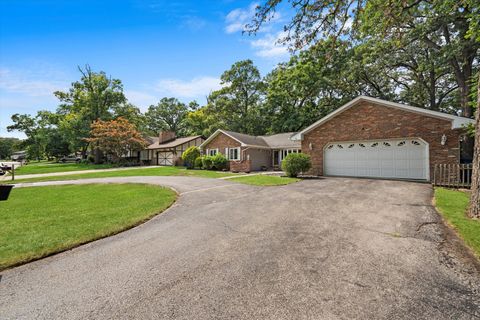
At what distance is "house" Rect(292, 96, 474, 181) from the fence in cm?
52

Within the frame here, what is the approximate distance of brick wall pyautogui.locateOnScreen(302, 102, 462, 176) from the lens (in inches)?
442

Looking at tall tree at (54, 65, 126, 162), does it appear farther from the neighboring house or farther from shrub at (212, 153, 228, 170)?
the neighboring house

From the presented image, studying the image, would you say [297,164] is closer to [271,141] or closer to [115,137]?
[271,141]

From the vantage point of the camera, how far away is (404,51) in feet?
64.5

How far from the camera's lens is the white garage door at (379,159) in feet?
39.6

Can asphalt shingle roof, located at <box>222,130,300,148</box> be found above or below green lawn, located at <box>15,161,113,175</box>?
above

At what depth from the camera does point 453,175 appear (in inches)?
417

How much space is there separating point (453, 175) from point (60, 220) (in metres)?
16.6

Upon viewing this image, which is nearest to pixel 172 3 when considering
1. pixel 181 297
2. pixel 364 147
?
pixel 181 297

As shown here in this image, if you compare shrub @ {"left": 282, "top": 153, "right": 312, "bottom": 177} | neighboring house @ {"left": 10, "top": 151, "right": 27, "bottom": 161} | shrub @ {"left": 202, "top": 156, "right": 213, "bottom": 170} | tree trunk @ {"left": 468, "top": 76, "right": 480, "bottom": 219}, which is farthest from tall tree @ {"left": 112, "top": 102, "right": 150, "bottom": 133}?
tree trunk @ {"left": 468, "top": 76, "right": 480, "bottom": 219}

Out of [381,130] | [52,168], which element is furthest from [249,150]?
[52,168]

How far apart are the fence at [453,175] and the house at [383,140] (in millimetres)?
524

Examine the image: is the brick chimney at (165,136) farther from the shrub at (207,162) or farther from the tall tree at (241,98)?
the shrub at (207,162)

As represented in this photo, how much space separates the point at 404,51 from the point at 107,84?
41236 mm
